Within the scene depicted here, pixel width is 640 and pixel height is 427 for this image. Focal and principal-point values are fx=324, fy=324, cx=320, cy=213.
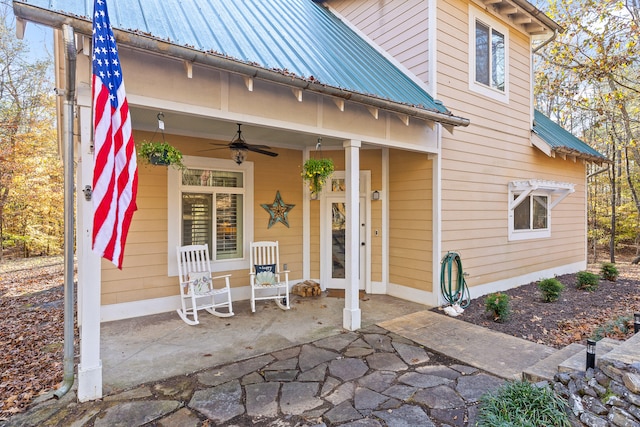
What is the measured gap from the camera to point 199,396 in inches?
110

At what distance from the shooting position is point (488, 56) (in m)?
6.32

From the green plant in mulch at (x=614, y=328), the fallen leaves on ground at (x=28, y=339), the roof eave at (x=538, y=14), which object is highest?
the roof eave at (x=538, y=14)

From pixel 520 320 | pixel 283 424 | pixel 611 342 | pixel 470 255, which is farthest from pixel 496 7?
pixel 283 424

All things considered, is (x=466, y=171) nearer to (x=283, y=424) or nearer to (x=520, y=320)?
(x=520, y=320)

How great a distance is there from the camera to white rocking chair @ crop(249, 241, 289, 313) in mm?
5234

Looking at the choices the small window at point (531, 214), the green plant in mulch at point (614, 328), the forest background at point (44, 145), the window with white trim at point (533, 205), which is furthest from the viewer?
the forest background at point (44, 145)

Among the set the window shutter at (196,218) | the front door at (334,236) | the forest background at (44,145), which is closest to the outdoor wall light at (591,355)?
the front door at (334,236)

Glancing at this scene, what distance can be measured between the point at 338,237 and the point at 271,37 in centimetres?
364

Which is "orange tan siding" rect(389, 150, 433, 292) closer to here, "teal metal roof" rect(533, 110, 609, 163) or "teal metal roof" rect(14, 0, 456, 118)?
"teal metal roof" rect(14, 0, 456, 118)

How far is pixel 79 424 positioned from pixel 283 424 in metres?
1.52

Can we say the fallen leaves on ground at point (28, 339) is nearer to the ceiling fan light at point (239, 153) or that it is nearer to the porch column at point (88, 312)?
the porch column at point (88, 312)

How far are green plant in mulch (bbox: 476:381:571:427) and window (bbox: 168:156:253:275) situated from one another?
4303mm

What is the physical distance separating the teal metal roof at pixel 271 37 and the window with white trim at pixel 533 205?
282cm

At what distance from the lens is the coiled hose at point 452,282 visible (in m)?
5.36
